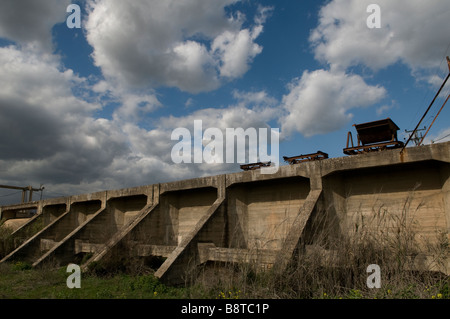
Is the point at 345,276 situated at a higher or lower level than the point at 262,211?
lower

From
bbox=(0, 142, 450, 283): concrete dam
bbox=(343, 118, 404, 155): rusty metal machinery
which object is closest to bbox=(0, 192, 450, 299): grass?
bbox=(0, 142, 450, 283): concrete dam

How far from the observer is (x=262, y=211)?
37.7ft

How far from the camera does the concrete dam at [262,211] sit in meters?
8.06

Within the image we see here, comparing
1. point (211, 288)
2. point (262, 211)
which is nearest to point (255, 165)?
point (262, 211)

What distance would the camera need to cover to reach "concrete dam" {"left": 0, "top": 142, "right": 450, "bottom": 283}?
8.06 m

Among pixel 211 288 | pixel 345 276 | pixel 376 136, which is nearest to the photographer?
pixel 345 276

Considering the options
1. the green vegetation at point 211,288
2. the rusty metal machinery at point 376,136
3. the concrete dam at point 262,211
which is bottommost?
the green vegetation at point 211,288

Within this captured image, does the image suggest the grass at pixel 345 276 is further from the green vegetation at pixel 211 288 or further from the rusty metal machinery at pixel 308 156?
the rusty metal machinery at pixel 308 156

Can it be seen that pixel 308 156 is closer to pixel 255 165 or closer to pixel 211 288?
pixel 255 165

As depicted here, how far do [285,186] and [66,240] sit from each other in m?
10.1

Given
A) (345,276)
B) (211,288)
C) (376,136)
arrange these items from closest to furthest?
(345,276) → (211,288) → (376,136)

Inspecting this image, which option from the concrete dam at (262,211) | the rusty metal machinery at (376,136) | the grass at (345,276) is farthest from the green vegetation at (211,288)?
the rusty metal machinery at (376,136)
